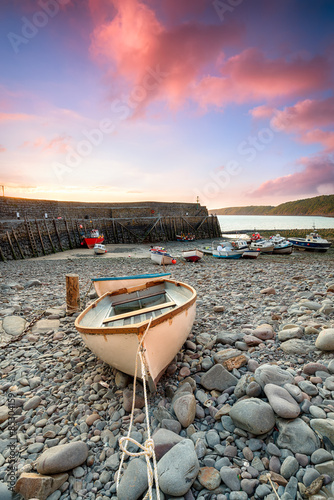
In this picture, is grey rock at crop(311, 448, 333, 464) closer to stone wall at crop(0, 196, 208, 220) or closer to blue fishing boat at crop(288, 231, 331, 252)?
blue fishing boat at crop(288, 231, 331, 252)

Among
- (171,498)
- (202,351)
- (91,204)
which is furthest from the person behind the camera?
(91,204)

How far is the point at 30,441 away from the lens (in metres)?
3.13

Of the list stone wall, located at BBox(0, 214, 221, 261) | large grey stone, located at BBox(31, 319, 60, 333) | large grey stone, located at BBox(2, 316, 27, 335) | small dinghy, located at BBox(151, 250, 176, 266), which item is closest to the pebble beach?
large grey stone, located at BBox(31, 319, 60, 333)

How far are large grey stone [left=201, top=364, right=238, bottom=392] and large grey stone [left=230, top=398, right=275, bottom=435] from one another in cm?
63

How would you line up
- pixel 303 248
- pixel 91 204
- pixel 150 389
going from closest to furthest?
pixel 150 389 < pixel 303 248 < pixel 91 204

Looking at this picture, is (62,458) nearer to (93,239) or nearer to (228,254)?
(228,254)

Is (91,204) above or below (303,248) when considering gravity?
above

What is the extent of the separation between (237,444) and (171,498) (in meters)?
0.90

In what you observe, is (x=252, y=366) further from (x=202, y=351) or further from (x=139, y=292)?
(x=139, y=292)

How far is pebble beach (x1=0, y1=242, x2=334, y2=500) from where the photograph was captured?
2.47 metres

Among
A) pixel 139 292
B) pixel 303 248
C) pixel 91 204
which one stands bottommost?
pixel 303 248

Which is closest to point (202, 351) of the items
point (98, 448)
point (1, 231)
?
point (98, 448)

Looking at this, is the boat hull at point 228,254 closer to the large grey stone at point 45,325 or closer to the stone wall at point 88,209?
the large grey stone at point 45,325

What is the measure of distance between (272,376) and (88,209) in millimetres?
34304
